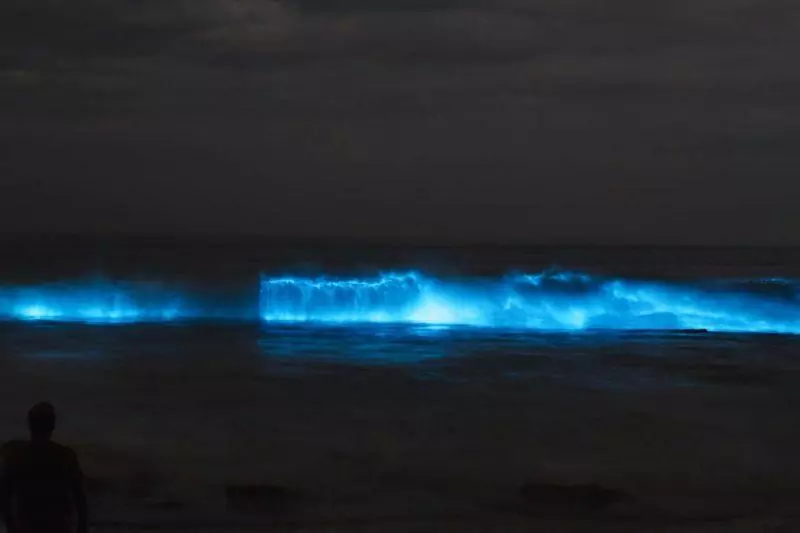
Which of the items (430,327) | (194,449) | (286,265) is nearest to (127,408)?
(194,449)

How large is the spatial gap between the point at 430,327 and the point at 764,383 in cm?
1302

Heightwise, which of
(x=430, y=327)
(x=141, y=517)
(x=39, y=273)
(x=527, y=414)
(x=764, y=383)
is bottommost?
(x=141, y=517)

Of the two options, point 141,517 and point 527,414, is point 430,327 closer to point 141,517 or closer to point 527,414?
point 527,414

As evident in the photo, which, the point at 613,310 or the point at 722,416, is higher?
the point at 613,310

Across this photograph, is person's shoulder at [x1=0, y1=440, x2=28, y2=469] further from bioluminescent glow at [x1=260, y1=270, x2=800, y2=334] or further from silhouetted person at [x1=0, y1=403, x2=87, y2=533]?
bioluminescent glow at [x1=260, y1=270, x2=800, y2=334]

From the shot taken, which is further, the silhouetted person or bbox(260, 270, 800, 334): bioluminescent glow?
bbox(260, 270, 800, 334): bioluminescent glow

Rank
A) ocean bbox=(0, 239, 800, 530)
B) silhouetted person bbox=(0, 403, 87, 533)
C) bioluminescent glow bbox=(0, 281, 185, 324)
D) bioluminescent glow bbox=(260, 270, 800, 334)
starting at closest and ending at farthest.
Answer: silhouetted person bbox=(0, 403, 87, 533), ocean bbox=(0, 239, 800, 530), bioluminescent glow bbox=(260, 270, 800, 334), bioluminescent glow bbox=(0, 281, 185, 324)

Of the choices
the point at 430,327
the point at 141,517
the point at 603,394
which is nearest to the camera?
the point at 141,517

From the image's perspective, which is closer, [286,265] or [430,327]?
[430,327]

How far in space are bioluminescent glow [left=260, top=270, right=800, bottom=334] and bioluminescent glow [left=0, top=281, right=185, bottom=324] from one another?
145 inches

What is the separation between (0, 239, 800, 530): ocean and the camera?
25.8 ft

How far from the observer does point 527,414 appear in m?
11.3

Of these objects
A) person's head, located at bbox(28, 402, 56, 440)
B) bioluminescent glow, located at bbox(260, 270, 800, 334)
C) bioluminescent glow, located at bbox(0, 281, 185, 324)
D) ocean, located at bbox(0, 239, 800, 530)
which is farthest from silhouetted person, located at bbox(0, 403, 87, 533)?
bioluminescent glow, located at bbox(0, 281, 185, 324)

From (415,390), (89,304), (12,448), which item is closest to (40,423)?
(12,448)
